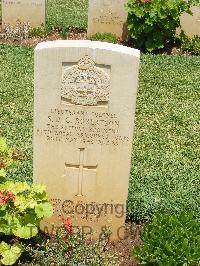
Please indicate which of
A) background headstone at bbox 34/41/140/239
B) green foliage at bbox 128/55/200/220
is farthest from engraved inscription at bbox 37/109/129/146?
green foliage at bbox 128/55/200/220

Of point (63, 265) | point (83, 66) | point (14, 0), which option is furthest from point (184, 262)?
point (14, 0)

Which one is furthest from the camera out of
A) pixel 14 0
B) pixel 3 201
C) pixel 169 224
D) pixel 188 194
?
pixel 14 0

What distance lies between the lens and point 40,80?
4.36 m

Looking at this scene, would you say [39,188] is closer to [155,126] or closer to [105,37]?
[155,126]

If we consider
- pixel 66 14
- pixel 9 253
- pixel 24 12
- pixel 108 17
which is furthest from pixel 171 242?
pixel 66 14

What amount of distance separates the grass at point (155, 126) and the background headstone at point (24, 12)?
132 cm

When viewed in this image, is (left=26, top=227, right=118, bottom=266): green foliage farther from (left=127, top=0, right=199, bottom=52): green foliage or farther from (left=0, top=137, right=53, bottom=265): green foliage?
(left=127, top=0, right=199, bottom=52): green foliage

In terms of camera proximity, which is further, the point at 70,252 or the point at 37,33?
the point at 37,33

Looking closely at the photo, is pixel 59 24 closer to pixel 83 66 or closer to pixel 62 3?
pixel 62 3

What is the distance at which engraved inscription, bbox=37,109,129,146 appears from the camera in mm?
4516

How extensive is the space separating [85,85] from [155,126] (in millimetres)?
3162

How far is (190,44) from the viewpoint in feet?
34.9

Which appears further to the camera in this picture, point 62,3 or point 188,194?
point 62,3

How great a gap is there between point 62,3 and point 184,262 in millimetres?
10435
